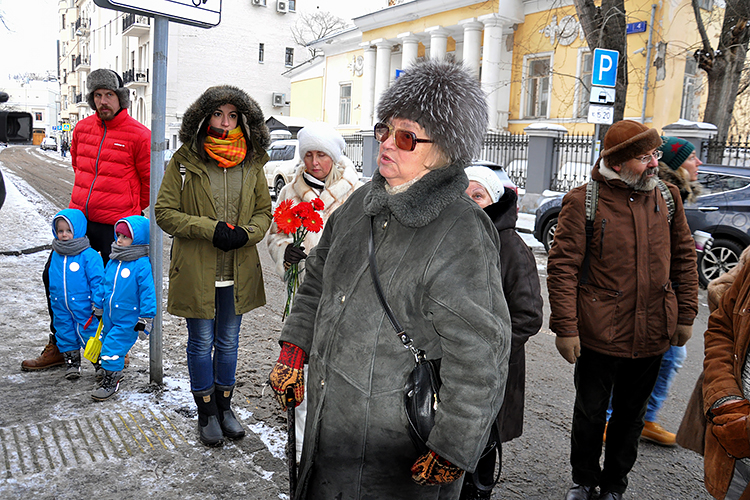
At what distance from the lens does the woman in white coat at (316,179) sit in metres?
3.57

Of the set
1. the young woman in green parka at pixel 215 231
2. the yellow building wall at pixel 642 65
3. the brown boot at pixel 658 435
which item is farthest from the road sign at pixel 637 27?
the young woman in green parka at pixel 215 231

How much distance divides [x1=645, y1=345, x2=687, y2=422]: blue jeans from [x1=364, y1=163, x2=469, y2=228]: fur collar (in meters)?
2.64

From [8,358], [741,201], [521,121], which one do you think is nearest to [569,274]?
[8,358]

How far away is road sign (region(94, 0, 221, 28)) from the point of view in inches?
129

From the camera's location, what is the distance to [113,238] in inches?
176

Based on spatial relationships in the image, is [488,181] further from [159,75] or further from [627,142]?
[159,75]

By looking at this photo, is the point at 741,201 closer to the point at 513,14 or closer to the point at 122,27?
the point at 513,14

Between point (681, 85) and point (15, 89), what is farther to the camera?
point (15, 89)

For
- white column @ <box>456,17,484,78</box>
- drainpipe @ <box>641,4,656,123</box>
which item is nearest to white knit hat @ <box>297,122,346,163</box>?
drainpipe @ <box>641,4,656,123</box>

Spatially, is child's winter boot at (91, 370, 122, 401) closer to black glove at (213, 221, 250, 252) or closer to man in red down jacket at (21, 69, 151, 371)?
man in red down jacket at (21, 69, 151, 371)

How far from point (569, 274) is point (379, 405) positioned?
1595 millimetres

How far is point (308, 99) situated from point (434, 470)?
34623mm

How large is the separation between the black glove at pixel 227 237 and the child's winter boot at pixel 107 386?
1391 mm

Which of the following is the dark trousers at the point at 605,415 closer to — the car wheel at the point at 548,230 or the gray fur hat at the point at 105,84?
the gray fur hat at the point at 105,84
